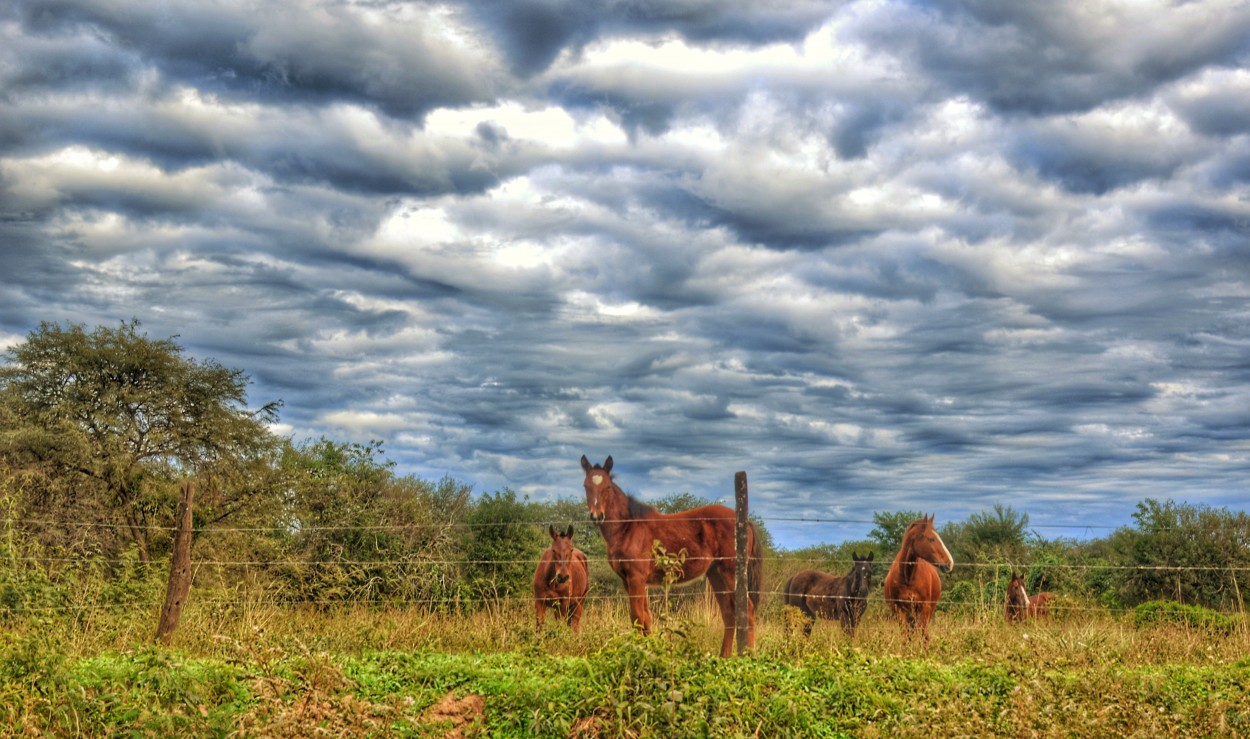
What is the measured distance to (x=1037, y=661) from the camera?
9.45 metres

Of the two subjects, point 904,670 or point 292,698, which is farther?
point 904,670

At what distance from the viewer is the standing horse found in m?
14.9

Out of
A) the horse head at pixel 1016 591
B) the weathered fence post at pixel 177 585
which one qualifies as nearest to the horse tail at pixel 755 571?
the horse head at pixel 1016 591

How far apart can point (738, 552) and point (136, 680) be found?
6.55 m

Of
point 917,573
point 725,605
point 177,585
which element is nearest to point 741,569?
point 725,605

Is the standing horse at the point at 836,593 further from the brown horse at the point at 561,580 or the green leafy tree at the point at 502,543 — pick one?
the green leafy tree at the point at 502,543

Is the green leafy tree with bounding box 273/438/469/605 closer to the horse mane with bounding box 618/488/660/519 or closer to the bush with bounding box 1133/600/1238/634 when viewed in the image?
the horse mane with bounding box 618/488/660/519

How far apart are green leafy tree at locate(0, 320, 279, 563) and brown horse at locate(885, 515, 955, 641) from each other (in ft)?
45.8

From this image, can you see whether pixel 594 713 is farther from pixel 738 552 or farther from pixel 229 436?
pixel 229 436

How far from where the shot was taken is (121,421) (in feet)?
64.6

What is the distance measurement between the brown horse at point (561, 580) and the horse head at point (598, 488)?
83cm

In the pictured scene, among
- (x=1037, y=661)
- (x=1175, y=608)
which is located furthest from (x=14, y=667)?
(x=1175, y=608)

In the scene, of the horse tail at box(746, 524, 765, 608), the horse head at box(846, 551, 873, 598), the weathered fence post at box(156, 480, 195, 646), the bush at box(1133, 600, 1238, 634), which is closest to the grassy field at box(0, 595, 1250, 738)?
the weathered fence post at box(156, 480, 195, 646)

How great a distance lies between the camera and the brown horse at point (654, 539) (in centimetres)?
1255
